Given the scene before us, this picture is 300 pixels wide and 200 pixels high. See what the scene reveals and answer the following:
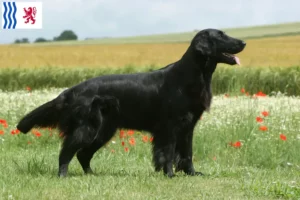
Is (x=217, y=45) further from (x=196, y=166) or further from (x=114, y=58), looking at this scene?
(x=114, y=58)

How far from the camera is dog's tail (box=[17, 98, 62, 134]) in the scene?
720 cm

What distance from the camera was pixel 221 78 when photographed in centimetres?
1886

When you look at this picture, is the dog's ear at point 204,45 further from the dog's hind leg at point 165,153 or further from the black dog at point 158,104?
the dog's hind leg at point 165,153

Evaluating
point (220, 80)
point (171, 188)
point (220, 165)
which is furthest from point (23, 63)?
point (171, 188)

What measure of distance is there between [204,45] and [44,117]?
204 cm

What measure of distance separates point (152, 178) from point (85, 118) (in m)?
1.02

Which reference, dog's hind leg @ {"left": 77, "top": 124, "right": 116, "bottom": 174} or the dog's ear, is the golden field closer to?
dog's hind leg @ {"left": 77, "top": 124, "right": 116, "bottom": 174}

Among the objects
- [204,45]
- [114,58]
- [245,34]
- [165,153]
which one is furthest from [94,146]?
[245,34]

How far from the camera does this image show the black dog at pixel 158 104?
6.84 metres

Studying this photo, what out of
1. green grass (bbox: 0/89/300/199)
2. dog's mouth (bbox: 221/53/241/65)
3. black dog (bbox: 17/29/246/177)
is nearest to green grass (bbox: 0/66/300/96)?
green grass (bbox: 0/89/300/199)

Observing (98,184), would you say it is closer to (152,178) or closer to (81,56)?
(152,178)

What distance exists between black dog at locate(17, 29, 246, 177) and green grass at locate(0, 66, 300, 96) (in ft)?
34.9

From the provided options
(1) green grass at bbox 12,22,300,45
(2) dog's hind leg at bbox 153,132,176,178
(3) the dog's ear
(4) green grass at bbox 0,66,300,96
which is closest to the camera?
(3) the dog's ear

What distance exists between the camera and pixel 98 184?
20.7 ft
